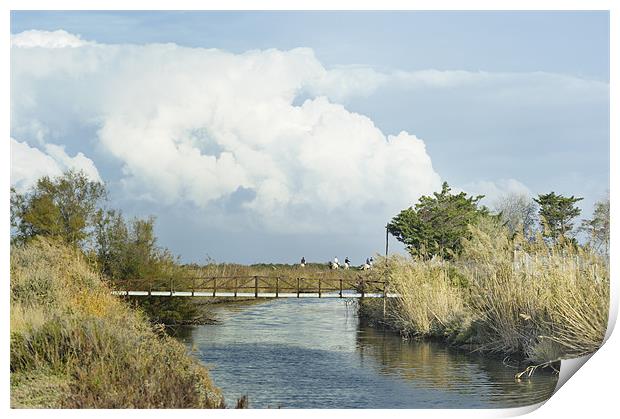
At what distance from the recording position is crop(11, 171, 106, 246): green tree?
19.3m

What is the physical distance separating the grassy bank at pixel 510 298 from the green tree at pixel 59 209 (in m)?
6.98

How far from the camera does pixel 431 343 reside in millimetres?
14898

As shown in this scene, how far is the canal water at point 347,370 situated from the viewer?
32.6ft

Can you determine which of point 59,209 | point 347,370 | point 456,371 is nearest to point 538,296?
point 456,371

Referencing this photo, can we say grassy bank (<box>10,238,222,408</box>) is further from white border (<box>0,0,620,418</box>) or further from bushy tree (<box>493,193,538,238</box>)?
bushy tree (<box>493,193,538,238</box>)

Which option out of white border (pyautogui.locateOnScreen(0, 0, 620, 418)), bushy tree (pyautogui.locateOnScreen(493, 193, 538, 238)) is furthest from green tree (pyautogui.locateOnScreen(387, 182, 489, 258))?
white border (pyautogui.locateOnScreen(0, 0, 620, 418))

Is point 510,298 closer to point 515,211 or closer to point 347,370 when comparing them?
point 347,370

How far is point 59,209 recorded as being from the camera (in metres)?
20.0

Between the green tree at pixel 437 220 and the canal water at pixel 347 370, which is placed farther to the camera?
the green tree at pixel 437 220

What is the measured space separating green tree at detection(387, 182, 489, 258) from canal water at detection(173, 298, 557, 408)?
1141 centimetres

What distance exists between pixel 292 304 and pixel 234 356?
10.8m
